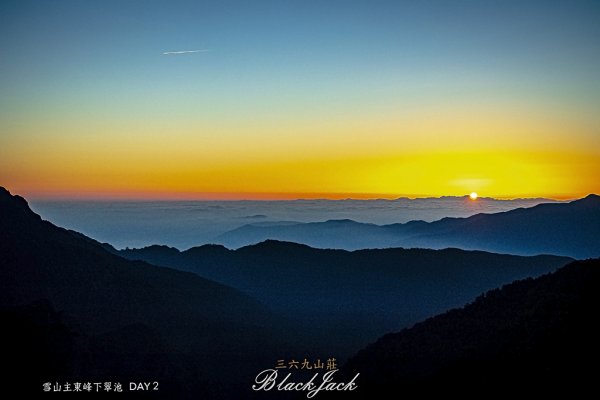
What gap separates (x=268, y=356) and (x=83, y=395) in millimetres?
31623

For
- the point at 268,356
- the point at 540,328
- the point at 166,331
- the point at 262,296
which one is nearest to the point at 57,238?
the point at 166,331

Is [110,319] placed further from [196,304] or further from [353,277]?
[353,277]

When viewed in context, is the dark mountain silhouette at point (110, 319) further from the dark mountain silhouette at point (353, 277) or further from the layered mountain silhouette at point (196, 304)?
the dark mountain silhouette at point (353, 277)

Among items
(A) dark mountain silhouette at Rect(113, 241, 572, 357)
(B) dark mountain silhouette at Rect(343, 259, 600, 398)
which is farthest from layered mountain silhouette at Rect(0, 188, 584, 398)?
(B) dark mountain silhouette at Rect(343, 259, 600, 398)

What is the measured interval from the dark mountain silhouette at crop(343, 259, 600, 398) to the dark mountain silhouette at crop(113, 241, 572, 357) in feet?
142

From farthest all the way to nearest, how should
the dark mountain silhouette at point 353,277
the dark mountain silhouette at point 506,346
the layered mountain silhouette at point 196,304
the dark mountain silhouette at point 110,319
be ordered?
the dark mountain silhouette at point 353,277 → the layered mountain silhouette at point 196,304 → the dark mountain silhouette at point 110,319 → the dark mountain silhouette at point 506,346

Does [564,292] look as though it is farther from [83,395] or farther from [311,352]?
[83,395]

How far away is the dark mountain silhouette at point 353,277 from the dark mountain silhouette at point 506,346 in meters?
43.4

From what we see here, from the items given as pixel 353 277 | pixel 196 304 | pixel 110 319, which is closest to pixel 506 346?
pixel 110 319

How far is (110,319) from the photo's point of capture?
79.6 meters

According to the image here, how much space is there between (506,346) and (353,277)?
111 meters

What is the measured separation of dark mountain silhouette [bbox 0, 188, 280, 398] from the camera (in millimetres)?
54625

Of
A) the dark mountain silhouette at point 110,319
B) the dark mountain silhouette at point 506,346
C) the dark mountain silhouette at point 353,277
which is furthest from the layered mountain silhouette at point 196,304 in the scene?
the dark mountain silhouette at point 506,346

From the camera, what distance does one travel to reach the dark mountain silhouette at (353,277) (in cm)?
11769
